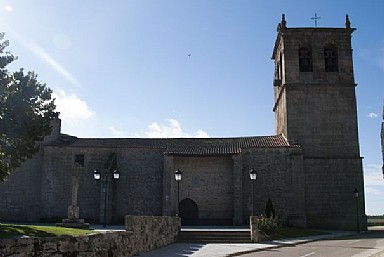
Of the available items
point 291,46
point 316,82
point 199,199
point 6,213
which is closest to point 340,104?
point 316,82

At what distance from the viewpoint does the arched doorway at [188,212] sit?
1316 inches

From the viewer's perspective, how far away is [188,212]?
1330 inches

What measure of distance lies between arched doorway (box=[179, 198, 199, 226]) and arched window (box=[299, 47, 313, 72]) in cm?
1373

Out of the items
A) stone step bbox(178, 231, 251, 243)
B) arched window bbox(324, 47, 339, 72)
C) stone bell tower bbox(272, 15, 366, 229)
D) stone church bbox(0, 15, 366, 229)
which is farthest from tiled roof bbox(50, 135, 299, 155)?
stone step bbox(178, 231, 251, 243)

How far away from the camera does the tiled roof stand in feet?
110

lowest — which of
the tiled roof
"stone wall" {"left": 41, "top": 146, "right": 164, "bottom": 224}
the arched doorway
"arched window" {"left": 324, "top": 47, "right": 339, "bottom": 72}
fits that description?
the arched doorway

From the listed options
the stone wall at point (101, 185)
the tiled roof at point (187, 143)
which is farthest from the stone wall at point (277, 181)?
the stone wall at point (101, 185)

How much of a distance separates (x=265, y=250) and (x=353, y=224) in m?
15.8

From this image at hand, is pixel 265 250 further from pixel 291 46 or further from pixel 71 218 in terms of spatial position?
pixel 291 46

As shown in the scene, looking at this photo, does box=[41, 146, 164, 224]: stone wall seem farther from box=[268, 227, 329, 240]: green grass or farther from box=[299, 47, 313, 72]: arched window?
box=[299, 47, 313, 72]: arched window

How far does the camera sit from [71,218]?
2003 cm

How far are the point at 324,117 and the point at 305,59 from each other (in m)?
4.94

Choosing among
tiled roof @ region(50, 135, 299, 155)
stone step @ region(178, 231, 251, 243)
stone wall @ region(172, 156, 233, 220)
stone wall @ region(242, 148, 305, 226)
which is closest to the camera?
stone step @ region(178, 231, 251, 243)

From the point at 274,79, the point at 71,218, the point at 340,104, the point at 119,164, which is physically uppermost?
the point at 274,79
